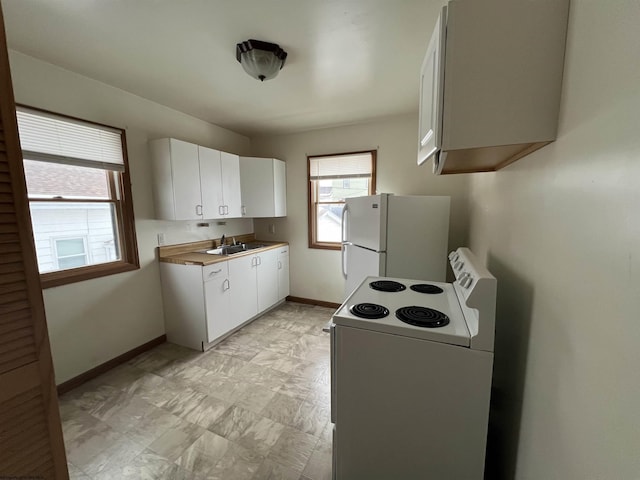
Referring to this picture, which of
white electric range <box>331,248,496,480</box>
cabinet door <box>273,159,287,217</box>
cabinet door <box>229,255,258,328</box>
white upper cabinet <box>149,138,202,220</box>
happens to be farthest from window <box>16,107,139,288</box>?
white electric range <box>331,248,496,480</box>

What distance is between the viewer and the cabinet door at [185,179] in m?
2.60

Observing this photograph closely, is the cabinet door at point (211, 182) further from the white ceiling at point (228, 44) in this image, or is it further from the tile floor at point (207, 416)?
the tile floor at point (207, 416)

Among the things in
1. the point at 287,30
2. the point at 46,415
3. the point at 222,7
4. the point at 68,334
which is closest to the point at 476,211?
the point at 287,30

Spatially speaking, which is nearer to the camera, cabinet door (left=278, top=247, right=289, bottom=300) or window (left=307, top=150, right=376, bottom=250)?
window (left=307, top=150, right=376, bottom=250)

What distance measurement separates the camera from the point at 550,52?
782 mm

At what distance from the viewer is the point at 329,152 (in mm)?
3525

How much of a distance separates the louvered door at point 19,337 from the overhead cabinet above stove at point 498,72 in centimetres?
124

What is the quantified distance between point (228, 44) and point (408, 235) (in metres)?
2.01

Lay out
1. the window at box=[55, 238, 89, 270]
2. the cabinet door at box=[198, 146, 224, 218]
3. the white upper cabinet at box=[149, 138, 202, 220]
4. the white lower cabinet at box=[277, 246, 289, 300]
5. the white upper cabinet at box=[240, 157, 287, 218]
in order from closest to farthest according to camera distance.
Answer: the window at box=[55, 238, 89, 270] < the white upper cabinet at box=[149, 138, 202, 220] < the cabinet door at box=[198, 146, 224, 218] < the white upper cabinet at box=[240, 157, 287, 218] < the white lower cabinet at box=[277, 246, 289, 300]

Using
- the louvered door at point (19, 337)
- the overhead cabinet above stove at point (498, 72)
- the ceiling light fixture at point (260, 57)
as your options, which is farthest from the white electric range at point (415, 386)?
the ceiling light fixture at point (260, 57)

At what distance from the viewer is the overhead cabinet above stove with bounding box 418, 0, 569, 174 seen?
783 mm

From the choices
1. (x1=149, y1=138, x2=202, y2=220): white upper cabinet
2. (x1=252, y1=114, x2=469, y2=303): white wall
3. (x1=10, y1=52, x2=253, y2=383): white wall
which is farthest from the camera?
(x1=252, y1=114, x2=469, y2=303): white wall

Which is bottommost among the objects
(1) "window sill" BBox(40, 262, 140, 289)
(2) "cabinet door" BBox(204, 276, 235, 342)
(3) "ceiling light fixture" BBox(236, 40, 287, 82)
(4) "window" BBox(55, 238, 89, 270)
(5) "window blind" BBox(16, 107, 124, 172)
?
(2) "cabinet door" BBox(204, 276, 235, 342)

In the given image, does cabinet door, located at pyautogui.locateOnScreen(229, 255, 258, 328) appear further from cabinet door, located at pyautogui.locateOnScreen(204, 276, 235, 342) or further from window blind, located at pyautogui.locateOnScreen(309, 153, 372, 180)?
window blind, located at pyautogui.locateOnScreen(309, 153, 372, 180)
